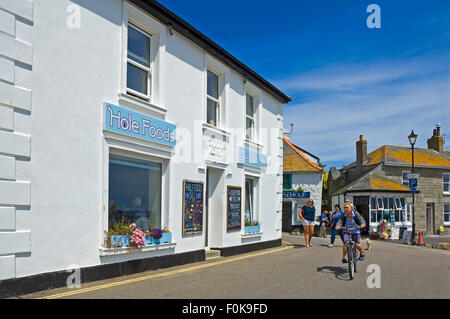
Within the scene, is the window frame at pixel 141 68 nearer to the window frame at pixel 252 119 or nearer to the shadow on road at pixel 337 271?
the window frame at pixel 252 119

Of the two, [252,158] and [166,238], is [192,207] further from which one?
[252,158]

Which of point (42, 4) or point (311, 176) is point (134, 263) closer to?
point (42, 4)

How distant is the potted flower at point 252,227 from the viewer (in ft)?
46.8

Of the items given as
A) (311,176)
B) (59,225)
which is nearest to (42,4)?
(59,225)

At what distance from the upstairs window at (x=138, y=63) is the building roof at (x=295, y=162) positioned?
20.9 metres

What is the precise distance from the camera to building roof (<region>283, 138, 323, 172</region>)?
97.2ft

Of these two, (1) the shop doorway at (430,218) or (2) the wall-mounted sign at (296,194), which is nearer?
(2) the wall-mounted sign at (296,194)

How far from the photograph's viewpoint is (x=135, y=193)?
9.45m

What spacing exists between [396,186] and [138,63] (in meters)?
26.7

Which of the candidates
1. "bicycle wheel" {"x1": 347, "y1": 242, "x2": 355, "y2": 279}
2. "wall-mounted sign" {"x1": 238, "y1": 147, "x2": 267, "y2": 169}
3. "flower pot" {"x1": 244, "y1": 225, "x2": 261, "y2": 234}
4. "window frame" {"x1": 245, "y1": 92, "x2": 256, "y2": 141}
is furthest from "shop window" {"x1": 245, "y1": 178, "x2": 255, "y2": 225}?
"bicycle wheel" {"x1": 347, "y1": 242, "x2": 355, "y2": 279}

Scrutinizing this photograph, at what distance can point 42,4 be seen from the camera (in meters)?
7.09

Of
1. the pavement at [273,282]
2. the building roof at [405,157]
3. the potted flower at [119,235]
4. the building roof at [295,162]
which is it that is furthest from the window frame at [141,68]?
the building roof at [405,157]

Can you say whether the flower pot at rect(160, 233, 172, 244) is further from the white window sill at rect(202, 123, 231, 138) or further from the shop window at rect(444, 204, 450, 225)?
the shop window at rect(444, 204, 450, 225)

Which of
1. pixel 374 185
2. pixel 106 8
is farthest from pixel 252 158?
pixel 374 185
